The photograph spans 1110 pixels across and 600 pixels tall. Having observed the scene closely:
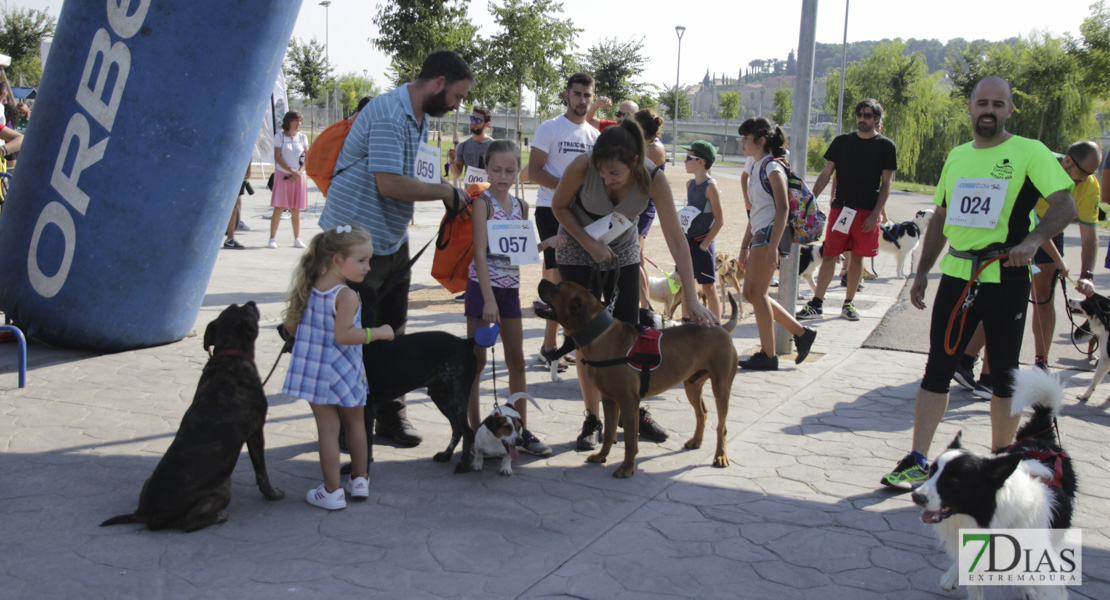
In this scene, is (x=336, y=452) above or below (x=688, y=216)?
below

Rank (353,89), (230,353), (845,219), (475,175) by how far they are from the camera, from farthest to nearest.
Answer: (353,89) → (475,175) → (845,219) → (230,353)

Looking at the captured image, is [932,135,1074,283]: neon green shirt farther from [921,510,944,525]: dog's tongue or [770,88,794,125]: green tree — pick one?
[770,88,794,125]: green tree

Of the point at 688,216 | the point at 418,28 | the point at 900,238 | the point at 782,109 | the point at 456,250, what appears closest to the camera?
the point at 456,250

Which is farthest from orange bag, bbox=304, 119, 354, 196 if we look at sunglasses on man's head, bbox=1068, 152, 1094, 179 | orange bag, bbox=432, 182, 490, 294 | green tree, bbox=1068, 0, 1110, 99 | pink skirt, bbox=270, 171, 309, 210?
green tree, bbox=1068, 0, 1110, 99

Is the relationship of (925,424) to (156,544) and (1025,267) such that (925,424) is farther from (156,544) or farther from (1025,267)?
(156,544)

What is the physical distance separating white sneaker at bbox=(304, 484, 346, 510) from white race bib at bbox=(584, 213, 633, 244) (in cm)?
191

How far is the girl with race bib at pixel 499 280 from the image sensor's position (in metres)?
4.38

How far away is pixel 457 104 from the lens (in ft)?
14.2

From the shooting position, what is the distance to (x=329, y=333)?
3734mm

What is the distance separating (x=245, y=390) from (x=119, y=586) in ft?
3.10

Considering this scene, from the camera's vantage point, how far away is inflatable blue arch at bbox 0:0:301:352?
18.5 ft

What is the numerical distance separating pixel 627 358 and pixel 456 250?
4.18ft

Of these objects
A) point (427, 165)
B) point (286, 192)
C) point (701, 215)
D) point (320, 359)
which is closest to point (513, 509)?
point (320, 359)

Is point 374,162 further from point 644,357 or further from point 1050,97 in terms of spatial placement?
point 1050,97
